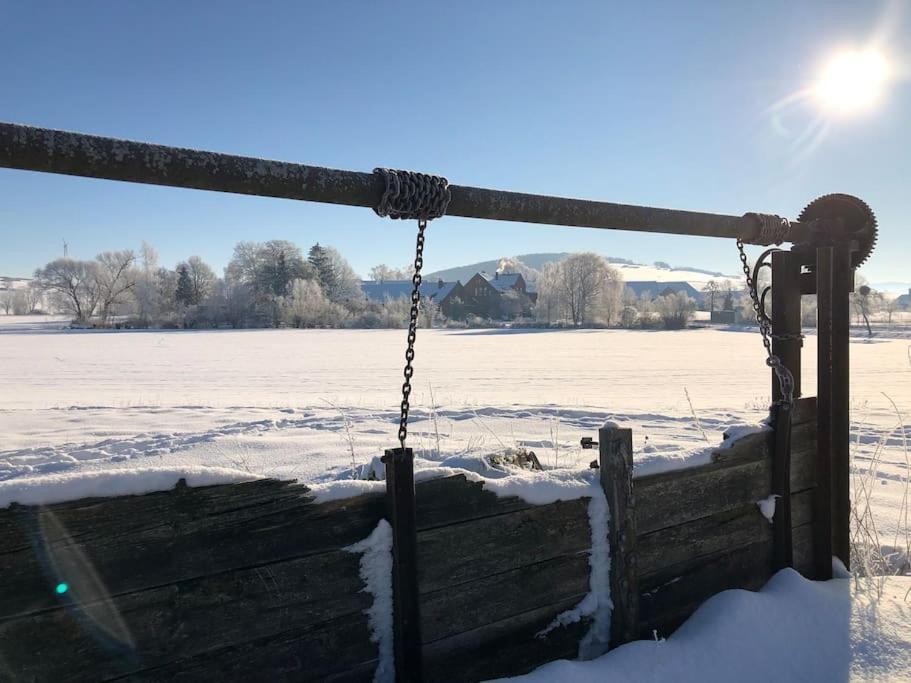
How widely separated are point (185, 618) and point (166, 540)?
0.70 ft

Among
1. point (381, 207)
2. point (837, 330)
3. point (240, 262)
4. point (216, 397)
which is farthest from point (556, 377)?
point (240, 262)

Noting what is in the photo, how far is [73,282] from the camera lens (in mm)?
71062

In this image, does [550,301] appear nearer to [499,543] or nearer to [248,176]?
[499,543]

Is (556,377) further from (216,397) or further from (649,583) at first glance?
(649,583)

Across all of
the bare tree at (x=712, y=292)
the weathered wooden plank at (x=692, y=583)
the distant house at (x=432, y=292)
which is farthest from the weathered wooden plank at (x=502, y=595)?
the bare tree at (x=712, y=292)

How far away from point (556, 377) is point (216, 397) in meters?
8.56

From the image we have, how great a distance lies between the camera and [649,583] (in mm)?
2264

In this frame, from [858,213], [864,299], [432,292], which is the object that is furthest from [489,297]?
[858,213]

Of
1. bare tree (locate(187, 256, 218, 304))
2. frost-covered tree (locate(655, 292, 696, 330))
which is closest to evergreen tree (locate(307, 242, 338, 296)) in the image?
bare tree (locate(187, 256, 218, 304))

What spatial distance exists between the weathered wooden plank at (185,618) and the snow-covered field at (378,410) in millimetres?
369

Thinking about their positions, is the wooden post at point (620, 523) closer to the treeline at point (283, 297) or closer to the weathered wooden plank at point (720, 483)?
the weathered wooden plank at point (720, 483)

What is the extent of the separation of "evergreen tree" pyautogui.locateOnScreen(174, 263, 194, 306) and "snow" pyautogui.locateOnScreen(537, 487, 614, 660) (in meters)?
75.5

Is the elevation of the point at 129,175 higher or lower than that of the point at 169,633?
higher

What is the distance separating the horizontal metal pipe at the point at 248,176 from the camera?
1.39 m
